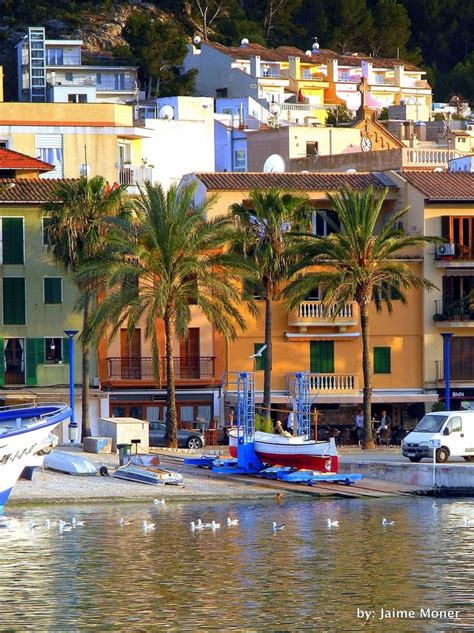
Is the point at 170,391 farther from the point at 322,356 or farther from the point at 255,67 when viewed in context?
the point at 255,67

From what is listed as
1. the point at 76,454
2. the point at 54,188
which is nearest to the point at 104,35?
the point at 54,188

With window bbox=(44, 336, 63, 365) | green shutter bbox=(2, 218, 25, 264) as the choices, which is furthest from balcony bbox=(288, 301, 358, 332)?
green shutter bbox=(2, 218, 25, 264)

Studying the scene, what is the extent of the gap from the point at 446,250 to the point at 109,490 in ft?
85.5

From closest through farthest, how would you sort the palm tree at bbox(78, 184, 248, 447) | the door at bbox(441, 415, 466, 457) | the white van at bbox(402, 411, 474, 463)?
1. the white van at bbox(402, 411, 474, 463)
2. the door at bbox(441, 415, 466, 457)
3. the palm tree at bbox(78, 184, 248, 447)

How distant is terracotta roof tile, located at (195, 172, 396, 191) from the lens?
75.5m

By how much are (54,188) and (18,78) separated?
58069mm

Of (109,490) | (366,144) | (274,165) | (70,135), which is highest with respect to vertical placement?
(366,144)

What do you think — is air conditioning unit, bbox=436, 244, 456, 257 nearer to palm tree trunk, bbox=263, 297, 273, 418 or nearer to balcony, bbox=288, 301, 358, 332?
balcony, bbox=288, 301, 358, 332

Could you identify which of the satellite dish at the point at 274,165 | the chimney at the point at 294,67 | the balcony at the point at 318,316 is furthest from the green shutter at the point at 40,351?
the chimney at the point at 294,67

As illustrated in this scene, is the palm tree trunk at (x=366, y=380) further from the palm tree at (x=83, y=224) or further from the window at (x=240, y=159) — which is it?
the window at (x=240, y=159)

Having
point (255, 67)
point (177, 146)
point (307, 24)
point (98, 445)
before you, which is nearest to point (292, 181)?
point (98, 445)

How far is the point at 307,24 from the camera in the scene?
16275 centimetres

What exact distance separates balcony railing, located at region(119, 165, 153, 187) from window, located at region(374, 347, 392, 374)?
1472 cm

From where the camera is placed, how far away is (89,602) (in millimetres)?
35312
